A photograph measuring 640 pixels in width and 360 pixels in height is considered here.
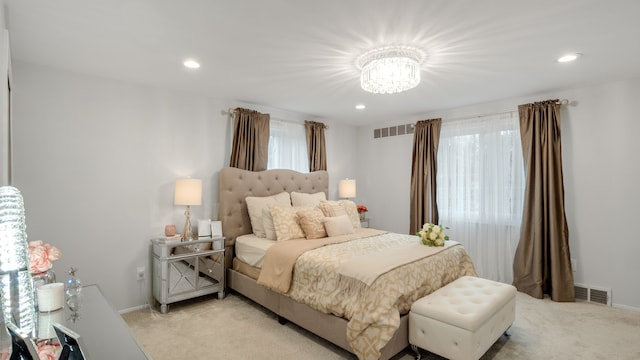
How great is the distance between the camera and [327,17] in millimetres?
2094

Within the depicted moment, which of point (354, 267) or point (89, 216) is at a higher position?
point (89, 216)

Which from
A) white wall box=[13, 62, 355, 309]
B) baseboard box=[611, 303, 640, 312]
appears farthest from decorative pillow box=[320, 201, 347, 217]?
baseboard box=[611, 303, 640, 312]

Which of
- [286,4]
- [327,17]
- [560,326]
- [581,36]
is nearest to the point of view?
[286,4]

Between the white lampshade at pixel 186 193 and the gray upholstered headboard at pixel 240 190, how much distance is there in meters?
0.49

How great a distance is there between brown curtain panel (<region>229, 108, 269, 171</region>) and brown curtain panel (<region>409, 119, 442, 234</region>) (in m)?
2.35

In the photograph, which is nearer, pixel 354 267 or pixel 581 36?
pixel 581 36

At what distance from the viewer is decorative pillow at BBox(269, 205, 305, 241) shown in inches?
140

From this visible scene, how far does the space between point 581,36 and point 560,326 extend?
2.56 metres

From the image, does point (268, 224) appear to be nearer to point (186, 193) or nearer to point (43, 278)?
point (186, 193)

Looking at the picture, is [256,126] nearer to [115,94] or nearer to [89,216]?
[115,94]

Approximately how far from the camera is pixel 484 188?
4.36 m

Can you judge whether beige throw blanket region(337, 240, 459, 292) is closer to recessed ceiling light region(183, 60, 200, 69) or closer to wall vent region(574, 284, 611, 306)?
wall vent region(574, 284, 611, 306)

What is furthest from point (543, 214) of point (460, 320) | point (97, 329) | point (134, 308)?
point (134, 308)

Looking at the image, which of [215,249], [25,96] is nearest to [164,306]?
[215,249]
